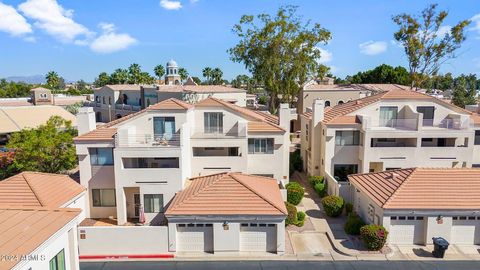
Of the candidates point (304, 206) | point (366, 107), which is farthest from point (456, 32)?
point (304, 206)

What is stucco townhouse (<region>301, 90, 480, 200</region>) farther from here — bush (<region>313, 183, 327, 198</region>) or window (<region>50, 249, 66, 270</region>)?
window (<region>50, 249, 66, 270</region>)

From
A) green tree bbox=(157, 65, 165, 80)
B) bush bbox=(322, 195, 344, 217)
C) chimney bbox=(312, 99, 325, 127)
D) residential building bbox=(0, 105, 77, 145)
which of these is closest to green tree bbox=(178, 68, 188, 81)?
green tree bbox=(157, 65, 165, 80)

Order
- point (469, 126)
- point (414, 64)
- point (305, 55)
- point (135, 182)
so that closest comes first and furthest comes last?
point (135, 182)
point (469, 126)
point (305, 55)
point (414, 64)

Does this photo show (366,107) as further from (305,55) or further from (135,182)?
(135,182)

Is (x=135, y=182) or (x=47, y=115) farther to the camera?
(x=47, y=115)

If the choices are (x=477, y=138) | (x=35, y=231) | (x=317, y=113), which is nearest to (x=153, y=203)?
(x=35, y=231)

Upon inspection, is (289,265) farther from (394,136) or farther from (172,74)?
(172,74)

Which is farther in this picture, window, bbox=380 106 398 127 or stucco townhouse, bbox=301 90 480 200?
window, bbox=380 106 398 127

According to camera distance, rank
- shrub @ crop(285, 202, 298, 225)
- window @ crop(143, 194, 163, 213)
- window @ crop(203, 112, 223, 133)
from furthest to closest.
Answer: window @ crop(203, 112, 223, 133) < window @ crop(143, 194, 163, 213) < shrub @ crop(285, 202, 298, 225)
